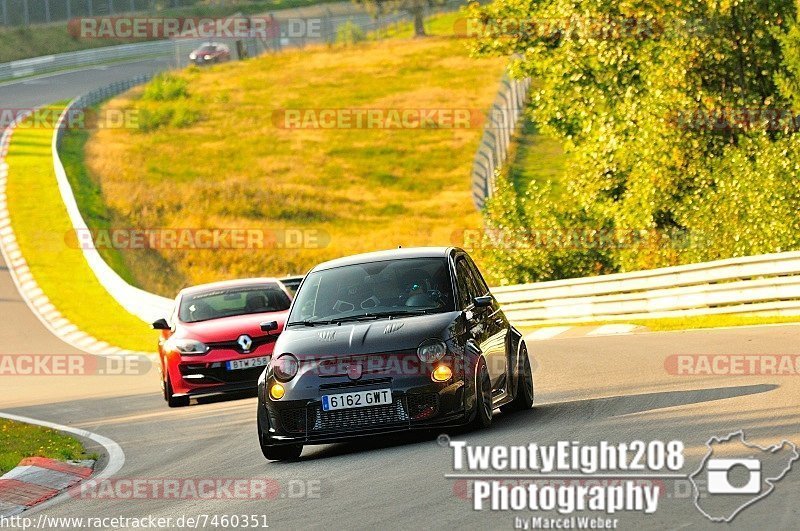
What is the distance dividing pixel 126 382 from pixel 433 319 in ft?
39.7

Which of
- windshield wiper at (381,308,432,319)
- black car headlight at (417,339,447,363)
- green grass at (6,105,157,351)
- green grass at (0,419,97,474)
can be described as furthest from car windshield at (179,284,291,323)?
green grass at (6,105,157,351)

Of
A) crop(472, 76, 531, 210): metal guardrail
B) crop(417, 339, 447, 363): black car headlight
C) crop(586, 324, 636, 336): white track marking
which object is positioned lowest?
crop(472, 76, 531, 210): metal guardrail

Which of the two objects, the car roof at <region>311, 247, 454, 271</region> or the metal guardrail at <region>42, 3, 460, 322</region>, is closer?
the car roof at <region>311, 247, 454, 271</region>

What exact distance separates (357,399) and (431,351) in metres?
0.66

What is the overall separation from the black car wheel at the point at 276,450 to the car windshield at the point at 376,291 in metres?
0.96

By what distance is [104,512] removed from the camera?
9891 millimetres

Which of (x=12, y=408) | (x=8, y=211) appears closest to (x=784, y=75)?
(x=12, y=408)

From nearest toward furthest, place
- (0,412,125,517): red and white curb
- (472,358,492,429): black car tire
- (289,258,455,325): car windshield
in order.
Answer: (0,412,125,517): red and white curb
(472,358,492,429): black car tire
(289,258,455,325): car windshield

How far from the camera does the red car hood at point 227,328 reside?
18.0 m

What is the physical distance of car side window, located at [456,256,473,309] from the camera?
12102 millimetres

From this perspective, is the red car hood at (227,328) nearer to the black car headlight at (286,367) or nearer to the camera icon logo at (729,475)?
the black car headlight at (286,367)

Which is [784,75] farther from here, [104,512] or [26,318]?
[104,512]

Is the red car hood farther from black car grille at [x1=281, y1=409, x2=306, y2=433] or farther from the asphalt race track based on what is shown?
black car grille at [x1=281, y1=409, x2=306, y2=433]

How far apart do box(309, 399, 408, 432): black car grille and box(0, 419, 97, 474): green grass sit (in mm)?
2967
